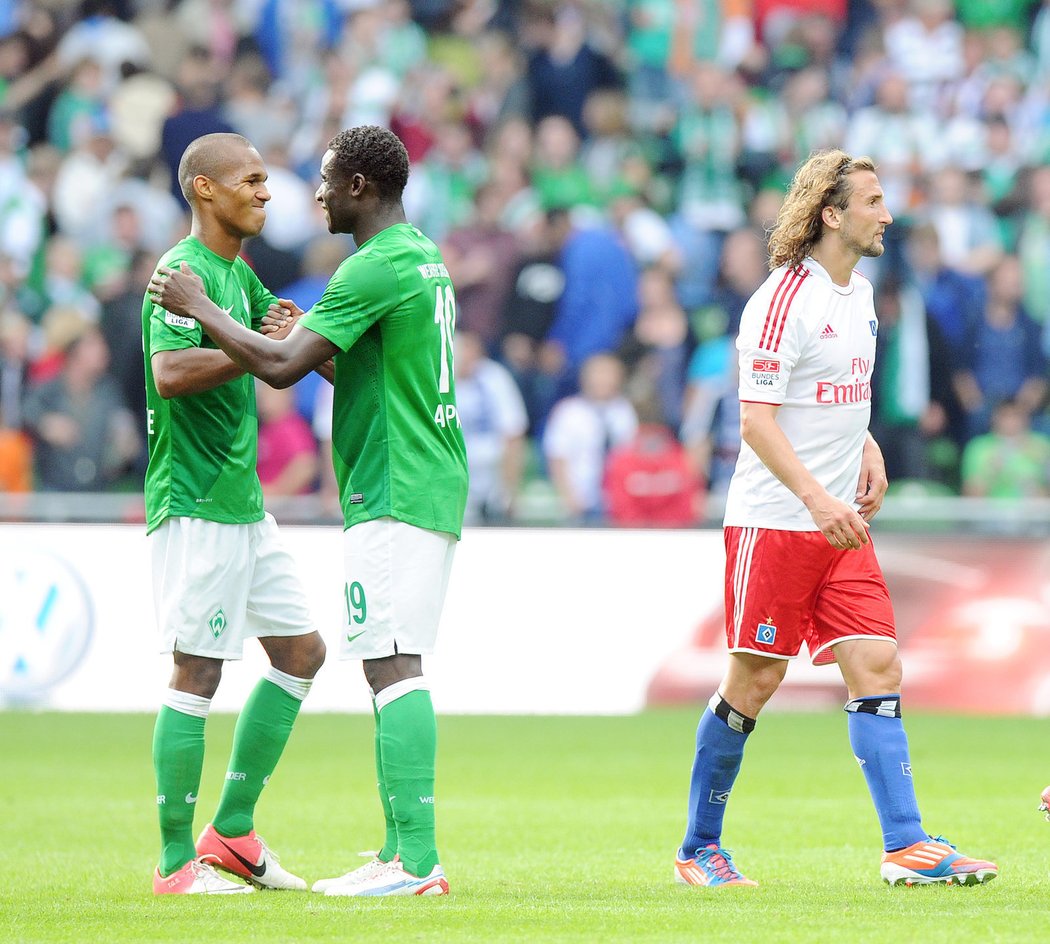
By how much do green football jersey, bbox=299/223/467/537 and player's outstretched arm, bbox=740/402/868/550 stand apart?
1003 mm

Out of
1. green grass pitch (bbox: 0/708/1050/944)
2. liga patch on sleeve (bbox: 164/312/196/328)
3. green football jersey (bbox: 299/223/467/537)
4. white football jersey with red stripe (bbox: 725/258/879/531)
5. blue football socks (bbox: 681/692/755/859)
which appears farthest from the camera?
blue football socks (bbox: 681/692/755/859)

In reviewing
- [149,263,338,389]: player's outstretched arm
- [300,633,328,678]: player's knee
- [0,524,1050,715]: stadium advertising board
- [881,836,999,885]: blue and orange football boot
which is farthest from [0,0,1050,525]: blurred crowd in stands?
[149,263,338,389]: player's outstretched arm

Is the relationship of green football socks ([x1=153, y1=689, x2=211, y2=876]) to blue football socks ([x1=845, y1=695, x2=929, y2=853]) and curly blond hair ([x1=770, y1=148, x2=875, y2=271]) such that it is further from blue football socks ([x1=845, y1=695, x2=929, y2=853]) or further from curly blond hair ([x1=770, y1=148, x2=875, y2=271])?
curly blond hair ([x1=770, y1=148, x2=875, y2=271])

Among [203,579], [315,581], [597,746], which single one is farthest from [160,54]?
[203,579]

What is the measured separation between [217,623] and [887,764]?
231 centimetres

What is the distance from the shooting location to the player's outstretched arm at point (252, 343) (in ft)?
18.9

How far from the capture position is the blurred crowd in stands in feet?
47.5

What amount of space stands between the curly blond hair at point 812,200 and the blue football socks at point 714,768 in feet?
5.18

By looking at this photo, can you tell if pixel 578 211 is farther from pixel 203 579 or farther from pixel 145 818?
pixel 203 579

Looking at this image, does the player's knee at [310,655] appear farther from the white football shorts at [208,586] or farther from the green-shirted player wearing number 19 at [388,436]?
the green-shirted player wearing number 19 at [388,436]

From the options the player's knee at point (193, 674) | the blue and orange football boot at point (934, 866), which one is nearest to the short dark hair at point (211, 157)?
the player's knee at point (193, 674)

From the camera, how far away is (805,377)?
20.4 ft

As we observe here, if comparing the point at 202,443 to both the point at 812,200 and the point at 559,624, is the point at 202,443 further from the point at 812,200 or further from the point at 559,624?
the point at 559,624

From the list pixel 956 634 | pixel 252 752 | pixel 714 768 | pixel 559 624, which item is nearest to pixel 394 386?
pixel 252 752
